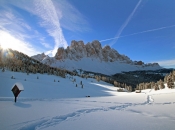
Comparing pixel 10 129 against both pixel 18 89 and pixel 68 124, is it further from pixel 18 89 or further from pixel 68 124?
pixel 18 89

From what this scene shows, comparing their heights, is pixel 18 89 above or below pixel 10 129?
above

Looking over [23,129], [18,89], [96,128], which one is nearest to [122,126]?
[96,128]

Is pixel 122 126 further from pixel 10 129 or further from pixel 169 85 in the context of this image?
pixel 169 85

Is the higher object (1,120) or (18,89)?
(18,89)

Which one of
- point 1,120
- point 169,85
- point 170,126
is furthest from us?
point 169,85

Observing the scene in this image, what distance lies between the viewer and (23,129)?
487 centimetres

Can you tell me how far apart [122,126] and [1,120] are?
5.12 meters

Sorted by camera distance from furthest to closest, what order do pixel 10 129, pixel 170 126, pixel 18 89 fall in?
pixel 18 89
pixel 170 126
pixel 10 129

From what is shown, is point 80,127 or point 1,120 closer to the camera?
point 80,127

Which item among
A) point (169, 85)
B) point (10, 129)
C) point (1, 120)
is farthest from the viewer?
point (169, 85)

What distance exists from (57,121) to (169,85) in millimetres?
43375

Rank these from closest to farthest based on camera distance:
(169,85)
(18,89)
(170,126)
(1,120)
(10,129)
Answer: (10,129) → (170,126) → (1,120) → (18,89) → (169,85)

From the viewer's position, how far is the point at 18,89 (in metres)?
11.5

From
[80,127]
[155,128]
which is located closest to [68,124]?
[80,127]
